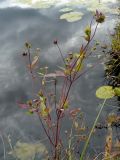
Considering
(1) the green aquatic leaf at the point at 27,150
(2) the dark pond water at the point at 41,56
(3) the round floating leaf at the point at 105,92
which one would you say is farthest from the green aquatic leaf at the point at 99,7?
(1) the green aquatic leaf at the point at 27,150

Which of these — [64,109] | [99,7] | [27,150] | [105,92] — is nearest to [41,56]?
[105,92]

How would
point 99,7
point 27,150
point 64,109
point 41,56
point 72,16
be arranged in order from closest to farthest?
point 64,109
point 27,150
point 41,56
point 72,16
point 99,7

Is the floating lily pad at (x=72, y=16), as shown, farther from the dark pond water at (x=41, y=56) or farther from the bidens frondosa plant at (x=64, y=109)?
the bidens frondosa plant at (x=64, y=109)

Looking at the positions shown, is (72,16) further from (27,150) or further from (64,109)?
(64,109)

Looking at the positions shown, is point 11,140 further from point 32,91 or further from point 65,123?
point 32,91

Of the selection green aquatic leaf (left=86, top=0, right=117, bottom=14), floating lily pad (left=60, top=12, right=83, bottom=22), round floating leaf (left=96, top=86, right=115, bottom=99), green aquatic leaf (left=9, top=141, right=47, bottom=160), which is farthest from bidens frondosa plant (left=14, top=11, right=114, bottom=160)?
green aquatic leaf (left=86, top=0, right=117, bottom=14)
